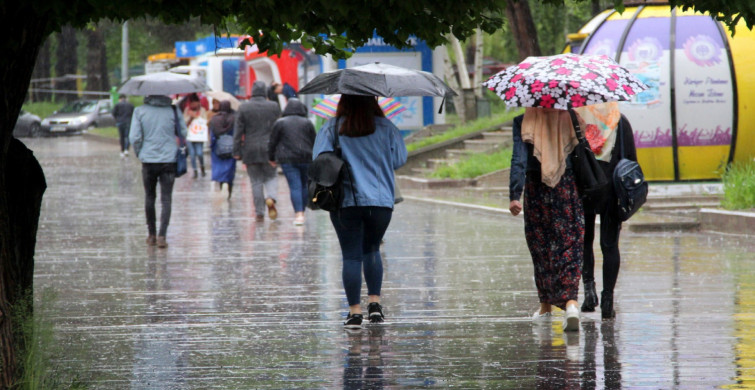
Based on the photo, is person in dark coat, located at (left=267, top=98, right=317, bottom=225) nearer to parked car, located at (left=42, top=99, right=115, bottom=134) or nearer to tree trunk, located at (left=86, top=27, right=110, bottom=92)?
parked car, located at (left=42, top=99, right=115, bottom=134)

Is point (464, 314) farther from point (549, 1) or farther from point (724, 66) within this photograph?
point (724, 66)

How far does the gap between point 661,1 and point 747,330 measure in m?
11.4

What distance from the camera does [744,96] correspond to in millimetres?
16875

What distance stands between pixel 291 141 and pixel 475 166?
8159 millimetres

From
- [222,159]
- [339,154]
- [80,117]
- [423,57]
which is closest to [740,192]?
[339,154]

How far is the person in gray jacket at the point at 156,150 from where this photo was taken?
1241 cm

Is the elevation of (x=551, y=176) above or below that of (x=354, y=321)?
above

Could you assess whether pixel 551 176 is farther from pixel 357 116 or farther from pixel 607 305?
pixel 357 116

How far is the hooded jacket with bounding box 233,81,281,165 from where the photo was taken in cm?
1564

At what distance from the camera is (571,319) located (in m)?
7.30

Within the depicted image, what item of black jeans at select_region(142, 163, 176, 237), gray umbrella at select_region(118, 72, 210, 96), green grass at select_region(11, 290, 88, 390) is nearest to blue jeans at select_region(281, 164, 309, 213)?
gray umbrella at select_region(118, 72, 210, 96)

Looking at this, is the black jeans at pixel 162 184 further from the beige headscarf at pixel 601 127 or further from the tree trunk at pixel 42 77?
the tree trunk at pixel 42 77

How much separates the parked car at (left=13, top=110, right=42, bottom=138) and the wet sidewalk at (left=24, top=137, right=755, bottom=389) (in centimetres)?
3402

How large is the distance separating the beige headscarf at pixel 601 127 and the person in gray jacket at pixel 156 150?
238 inches
